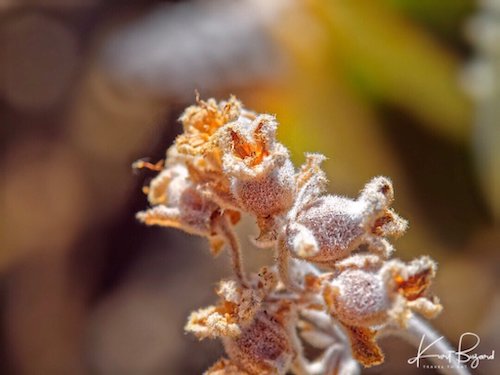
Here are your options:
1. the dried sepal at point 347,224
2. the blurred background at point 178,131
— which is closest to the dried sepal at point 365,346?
the dried sepal at point 347,224

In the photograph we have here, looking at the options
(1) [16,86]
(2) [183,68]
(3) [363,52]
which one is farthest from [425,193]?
(1) [16,86]

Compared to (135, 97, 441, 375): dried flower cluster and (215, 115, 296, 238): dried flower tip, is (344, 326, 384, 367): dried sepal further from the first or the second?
(215, 115, 296, 238): dried flower tip

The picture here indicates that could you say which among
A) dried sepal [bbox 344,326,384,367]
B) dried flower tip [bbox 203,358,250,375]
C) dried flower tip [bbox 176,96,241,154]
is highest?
dried flower tip [bbox 176,96,241,154]

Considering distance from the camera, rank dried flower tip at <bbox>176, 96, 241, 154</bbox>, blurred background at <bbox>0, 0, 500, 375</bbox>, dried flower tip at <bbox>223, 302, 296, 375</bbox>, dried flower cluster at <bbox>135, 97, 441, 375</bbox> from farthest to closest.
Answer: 1. blurred background at <bbox>0, 0, 500, 375</bbox>
2. dried flower tip at <bbox>176, 96, 241, 154</bbox>
3. dried flower tip at <bbox>223, 302, 296, 375</bbox>
4. dried flower cluster at <bbox>135, 97, 441, 375</bbox>

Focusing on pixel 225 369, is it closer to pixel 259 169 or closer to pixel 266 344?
pixel 266 344

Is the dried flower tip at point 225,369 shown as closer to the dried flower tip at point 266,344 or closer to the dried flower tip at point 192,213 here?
the dried flower tip at point 266,344

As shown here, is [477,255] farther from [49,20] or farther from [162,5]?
[49,20]

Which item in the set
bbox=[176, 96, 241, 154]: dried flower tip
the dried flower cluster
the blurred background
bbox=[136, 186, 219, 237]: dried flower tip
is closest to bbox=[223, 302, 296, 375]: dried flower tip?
the dried flower cluster

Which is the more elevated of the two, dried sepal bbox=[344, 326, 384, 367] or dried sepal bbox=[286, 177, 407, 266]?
dried sepal bbox=[286, 177, 407, 266]

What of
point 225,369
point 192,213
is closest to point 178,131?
point 192,213
